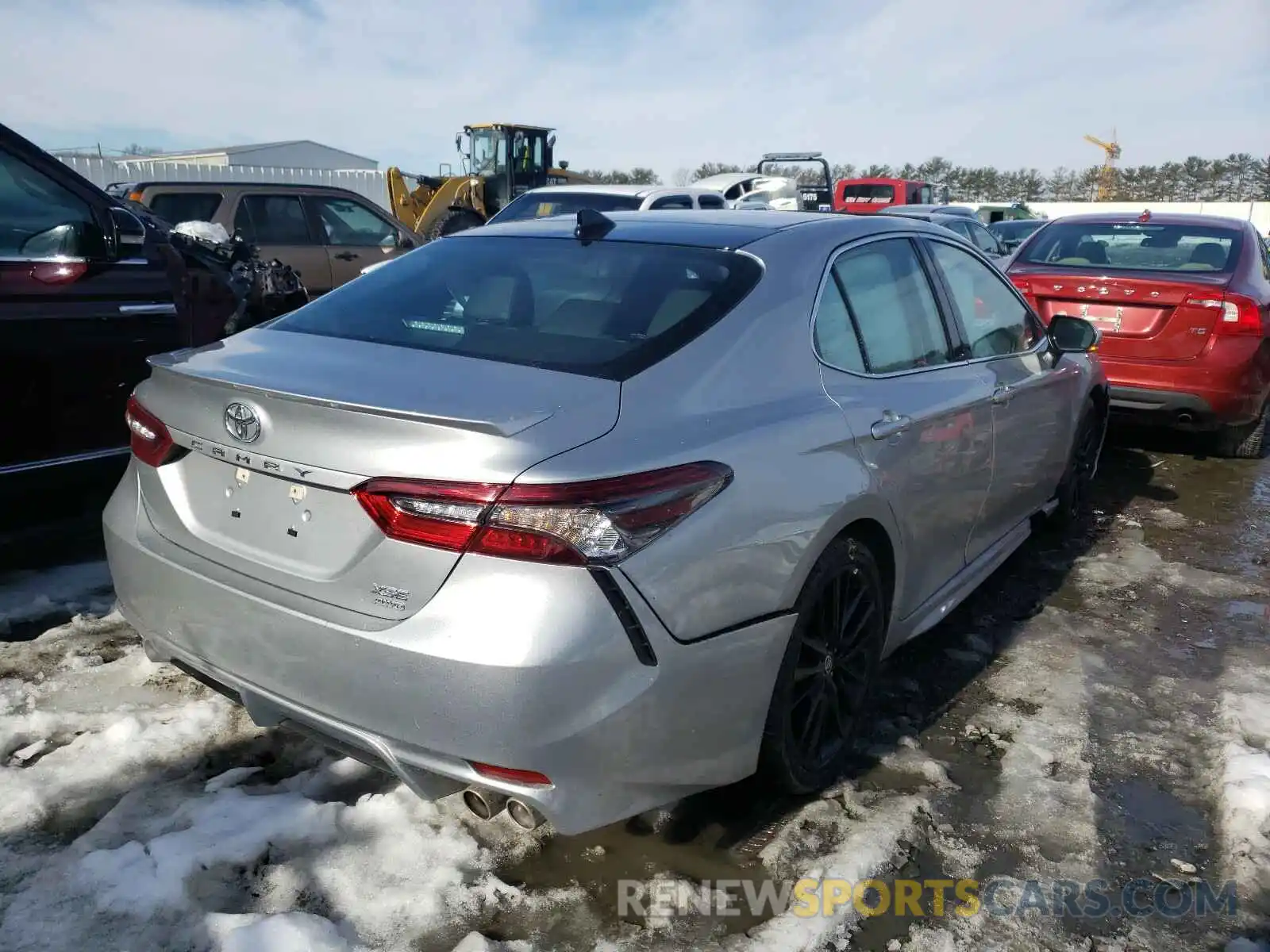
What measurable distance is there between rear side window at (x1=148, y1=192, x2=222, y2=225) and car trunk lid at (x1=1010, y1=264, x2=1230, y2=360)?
7.14m

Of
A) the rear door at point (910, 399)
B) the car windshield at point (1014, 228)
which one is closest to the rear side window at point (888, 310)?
the rear door at point (910, 399)

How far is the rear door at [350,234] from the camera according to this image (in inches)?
369

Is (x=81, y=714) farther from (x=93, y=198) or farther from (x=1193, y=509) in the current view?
(x=1193, y=509)

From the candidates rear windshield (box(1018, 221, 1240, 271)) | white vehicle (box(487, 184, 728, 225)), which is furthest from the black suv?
white vehicle (box(487, 184, 728, 225))

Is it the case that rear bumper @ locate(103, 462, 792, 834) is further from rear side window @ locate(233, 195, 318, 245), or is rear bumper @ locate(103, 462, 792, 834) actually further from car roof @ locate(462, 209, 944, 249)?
rear side window @ locate(233, 195, 318, 245)

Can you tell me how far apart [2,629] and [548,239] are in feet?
7.82

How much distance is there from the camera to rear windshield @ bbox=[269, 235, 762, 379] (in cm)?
245

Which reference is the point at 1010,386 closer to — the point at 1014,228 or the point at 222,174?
the point at 1014,228

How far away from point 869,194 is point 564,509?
28.0 m

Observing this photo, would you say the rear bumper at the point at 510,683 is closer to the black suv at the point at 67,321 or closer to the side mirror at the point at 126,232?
the black suv at the point at 67,321

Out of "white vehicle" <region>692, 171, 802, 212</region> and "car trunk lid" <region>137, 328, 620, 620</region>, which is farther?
"white vehicle" <region>692, 171, 802, 212</region>

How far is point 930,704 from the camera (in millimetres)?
3369

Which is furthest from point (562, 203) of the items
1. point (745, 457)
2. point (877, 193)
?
point (877, 193)

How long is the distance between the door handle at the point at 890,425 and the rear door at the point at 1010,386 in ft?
2.65
